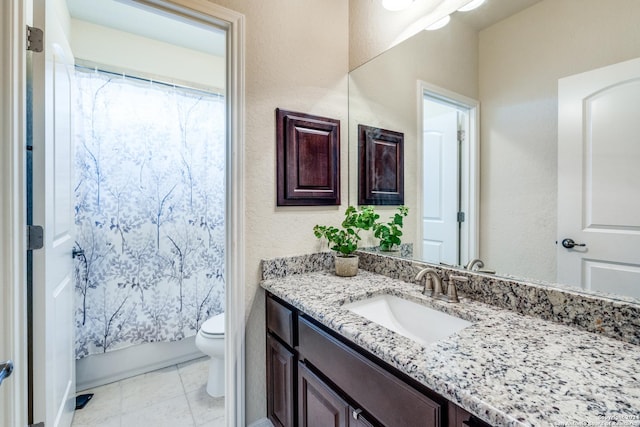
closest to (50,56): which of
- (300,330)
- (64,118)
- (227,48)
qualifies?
(64,118)

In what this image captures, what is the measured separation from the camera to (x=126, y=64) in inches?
80.7

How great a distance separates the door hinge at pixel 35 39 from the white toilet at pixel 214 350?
5.15 ft

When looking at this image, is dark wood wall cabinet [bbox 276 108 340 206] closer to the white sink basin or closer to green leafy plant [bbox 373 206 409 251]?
green leafy plant [bbox 373 206 409 251]

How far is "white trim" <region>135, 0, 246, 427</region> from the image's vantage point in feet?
4.46

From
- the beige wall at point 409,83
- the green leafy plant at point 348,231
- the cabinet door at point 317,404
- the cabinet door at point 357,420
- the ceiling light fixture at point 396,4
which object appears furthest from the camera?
the green leafy plant at point 348,231

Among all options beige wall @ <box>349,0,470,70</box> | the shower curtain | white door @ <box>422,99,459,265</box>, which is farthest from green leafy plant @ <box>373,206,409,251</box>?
the shower curtain

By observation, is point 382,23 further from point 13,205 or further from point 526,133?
point 13,205

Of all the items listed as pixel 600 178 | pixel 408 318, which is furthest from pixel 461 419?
pixel 600 178

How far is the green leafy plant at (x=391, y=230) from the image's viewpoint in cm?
157

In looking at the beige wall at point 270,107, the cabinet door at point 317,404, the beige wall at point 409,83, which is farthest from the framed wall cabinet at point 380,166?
the cabinet door at point 317,404

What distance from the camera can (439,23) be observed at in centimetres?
130

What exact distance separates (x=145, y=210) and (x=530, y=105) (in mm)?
2264

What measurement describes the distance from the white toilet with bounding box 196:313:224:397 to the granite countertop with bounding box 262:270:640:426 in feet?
3.39

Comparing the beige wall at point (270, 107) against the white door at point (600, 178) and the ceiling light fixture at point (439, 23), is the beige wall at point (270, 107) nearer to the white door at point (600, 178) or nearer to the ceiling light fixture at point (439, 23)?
the ceiling light fixture at point (439, 23)
